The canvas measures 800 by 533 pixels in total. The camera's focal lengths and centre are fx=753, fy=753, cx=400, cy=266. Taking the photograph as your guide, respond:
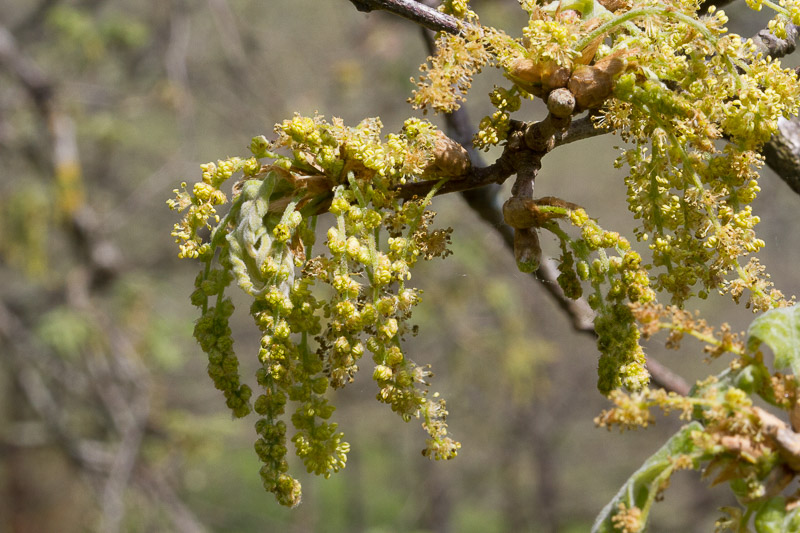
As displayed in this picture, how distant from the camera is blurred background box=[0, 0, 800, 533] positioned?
4.98 metres

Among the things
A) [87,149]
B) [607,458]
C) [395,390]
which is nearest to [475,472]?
[607,458]

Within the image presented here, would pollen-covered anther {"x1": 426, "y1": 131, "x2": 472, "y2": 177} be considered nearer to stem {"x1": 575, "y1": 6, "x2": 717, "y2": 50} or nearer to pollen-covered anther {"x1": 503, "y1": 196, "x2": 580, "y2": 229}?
pollen-covered anther {"x1": 503, "y1": 196, "x2": 580, "y2": 229}

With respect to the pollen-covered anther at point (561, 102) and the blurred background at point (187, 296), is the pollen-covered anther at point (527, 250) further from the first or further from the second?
the blurred background at point (187, 296)

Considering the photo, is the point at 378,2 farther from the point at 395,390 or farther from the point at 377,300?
the point at 395,390

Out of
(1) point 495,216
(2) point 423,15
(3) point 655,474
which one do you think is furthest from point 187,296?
(3) point 655,474

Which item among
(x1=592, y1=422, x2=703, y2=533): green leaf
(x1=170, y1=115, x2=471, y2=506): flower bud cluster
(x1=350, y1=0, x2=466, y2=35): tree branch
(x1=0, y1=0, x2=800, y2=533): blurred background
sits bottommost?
(x1=0, y1=0, x2=800, y2=533): blurred background

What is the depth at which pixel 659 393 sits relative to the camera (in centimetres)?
98

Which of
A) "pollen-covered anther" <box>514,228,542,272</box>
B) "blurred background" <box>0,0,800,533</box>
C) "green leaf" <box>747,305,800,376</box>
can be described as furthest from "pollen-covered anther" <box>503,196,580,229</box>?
"blurred background" <box>0,0,800,533</box>

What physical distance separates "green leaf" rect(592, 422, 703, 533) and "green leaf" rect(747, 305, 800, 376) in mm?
134

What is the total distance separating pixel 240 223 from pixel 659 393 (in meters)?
0.68

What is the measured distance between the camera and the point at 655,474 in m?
0.96

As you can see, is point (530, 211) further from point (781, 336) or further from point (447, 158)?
point (781, 336)

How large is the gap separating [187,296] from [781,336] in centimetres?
426

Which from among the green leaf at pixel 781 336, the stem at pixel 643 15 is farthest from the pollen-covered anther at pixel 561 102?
the green leaf at pixel 781 336
